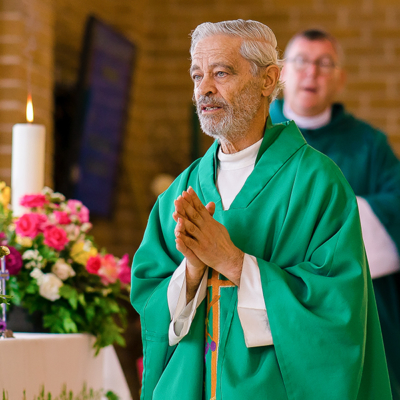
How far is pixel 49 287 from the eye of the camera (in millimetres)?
2059

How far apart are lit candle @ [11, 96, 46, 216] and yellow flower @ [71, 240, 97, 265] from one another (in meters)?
0.22

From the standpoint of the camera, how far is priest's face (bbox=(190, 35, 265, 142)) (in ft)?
5.53

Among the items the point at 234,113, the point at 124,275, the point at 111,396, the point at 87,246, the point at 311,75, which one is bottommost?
the point at 111,396

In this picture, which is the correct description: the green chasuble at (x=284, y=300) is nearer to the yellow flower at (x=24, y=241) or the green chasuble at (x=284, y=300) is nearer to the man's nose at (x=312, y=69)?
the yellow flower at (x=24, y=241)

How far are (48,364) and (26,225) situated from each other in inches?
18.2

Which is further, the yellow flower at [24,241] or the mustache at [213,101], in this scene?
the yellow flower at [24,241]

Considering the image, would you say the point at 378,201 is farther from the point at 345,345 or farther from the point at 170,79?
the point at 170,79

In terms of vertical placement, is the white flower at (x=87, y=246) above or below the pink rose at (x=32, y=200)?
below

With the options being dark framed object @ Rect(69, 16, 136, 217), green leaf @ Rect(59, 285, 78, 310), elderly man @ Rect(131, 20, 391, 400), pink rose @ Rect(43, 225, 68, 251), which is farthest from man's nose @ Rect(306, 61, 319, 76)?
dark framed object @ Rect(69, 16, 136, 217)

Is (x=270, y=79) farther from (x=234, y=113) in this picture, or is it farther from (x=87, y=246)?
(x=87, y=246)

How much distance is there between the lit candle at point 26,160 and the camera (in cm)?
221

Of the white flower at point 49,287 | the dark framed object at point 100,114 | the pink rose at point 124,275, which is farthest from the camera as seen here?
the dark framed object at point 100,114

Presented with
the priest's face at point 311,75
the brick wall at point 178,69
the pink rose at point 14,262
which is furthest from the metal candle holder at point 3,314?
the brick wall at point 178,69

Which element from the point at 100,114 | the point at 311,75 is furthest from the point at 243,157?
the point at 100,114
